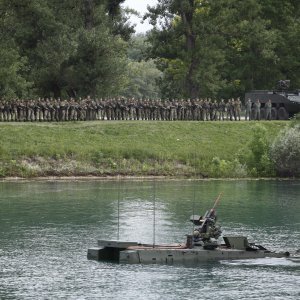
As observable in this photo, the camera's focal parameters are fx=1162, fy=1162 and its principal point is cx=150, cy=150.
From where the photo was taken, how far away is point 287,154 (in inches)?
3250

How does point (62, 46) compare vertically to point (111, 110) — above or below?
above

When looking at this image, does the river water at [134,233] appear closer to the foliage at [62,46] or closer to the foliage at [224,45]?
the foliage at [62,46]

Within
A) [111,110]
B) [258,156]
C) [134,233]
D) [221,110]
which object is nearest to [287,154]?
[258,156]

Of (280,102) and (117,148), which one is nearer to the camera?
(117,148)

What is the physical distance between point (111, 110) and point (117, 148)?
8171 millimetres

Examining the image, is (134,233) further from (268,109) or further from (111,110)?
(268,109)

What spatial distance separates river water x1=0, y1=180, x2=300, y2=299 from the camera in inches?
1732

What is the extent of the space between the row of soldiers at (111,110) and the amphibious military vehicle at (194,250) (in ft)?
135

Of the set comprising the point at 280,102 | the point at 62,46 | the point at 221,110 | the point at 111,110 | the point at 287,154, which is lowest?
the point at 287,154

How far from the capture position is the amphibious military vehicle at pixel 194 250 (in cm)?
4822

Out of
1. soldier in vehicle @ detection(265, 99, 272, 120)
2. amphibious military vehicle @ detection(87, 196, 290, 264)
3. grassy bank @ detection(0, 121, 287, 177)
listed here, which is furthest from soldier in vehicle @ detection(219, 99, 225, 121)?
amphibious military vehicle @ detection(87, 196, 290, 264)

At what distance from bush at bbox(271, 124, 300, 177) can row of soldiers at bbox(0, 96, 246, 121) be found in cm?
1172

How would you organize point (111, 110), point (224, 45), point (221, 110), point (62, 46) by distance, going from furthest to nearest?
point (224, 45), point (62, 46), point (221, 110), point (111, 110)

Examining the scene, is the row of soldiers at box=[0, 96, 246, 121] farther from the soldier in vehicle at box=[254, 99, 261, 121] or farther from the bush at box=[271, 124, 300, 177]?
the bush at box=[271, 124, 300, 177]
